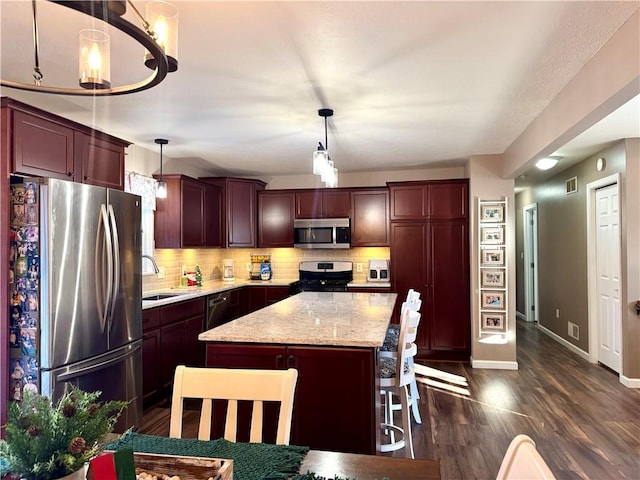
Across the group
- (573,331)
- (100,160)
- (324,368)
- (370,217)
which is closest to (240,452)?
(324,368)

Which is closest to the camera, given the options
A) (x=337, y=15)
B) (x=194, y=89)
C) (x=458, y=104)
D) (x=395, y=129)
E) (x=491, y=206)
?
(x=337, y=15)

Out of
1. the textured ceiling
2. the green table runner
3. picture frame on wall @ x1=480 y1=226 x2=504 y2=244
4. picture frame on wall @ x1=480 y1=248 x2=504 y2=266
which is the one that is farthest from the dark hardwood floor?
the textured ceiling

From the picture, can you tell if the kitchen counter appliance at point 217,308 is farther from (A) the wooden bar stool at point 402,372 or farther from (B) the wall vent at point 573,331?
(B) the wall vent at point 573,331

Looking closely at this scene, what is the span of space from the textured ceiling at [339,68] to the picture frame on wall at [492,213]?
0.89 m

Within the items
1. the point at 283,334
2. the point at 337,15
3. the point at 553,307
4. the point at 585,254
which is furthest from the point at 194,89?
the point at 553,307

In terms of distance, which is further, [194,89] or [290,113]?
[290,113]

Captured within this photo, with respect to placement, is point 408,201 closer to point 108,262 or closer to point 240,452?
point 108,262

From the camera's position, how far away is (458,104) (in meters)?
3.08

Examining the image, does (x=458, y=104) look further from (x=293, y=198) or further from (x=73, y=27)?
(x=293, y=198)

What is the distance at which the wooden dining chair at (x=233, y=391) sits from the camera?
134cm

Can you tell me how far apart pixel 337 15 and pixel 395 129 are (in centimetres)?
198

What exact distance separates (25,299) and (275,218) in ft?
12.0

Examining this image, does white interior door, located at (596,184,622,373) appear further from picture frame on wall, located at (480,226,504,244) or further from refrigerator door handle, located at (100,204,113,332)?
refrigerator door handle, located at (100,204,113,332)

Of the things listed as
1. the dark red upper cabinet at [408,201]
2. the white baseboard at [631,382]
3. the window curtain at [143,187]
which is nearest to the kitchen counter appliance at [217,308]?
the window curtain at [143,187]
